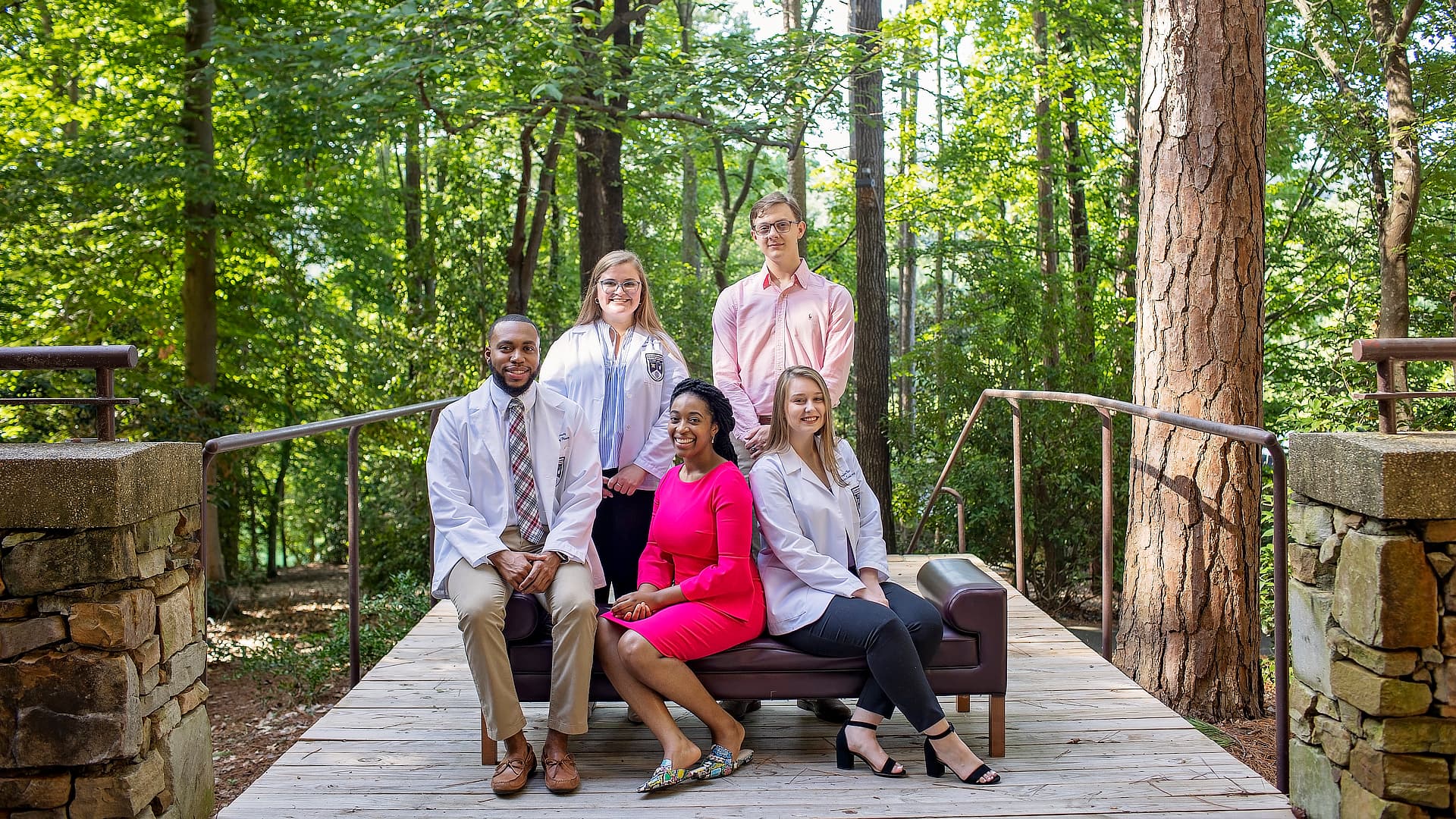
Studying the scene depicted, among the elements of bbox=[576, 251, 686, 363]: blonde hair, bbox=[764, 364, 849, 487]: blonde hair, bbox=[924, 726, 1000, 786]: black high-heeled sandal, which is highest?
bbox=[576, 251, 686, 363]: blonde hair

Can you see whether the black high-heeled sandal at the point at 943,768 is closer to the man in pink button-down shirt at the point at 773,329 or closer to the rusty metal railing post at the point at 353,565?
the man in pink button-down shirt at the point at 773,329

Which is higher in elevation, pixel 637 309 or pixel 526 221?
pixel 526 221

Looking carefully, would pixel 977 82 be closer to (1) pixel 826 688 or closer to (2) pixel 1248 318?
(2) pixel 1248 318

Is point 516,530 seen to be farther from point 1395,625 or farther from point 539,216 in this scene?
point 539,216

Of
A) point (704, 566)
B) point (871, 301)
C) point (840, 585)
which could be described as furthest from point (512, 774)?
point (871, 301)

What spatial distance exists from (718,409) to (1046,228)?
8.96 metres

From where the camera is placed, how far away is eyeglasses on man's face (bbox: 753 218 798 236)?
3551 mm

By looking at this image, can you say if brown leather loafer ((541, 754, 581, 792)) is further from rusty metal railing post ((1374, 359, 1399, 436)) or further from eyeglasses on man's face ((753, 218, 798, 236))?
rusty metal railing post ((1374, 359, 1399, 436))

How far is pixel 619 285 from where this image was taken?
11.3 ft

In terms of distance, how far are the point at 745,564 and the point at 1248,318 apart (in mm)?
2375

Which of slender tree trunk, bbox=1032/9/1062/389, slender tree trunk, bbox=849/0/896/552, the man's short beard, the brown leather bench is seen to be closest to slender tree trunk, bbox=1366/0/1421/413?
slender tree trunk, bbox=1032/9/1062/389

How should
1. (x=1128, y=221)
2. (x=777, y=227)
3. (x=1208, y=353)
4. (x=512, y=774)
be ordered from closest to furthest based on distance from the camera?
(x=512, y=774)
(x=777, y=227)
(x=1208, y=353)
(x=1128, y=221)

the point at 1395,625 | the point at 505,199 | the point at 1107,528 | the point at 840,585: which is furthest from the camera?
the point at 505,199

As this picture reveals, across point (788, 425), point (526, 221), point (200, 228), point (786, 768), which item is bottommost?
point (786, 768)
